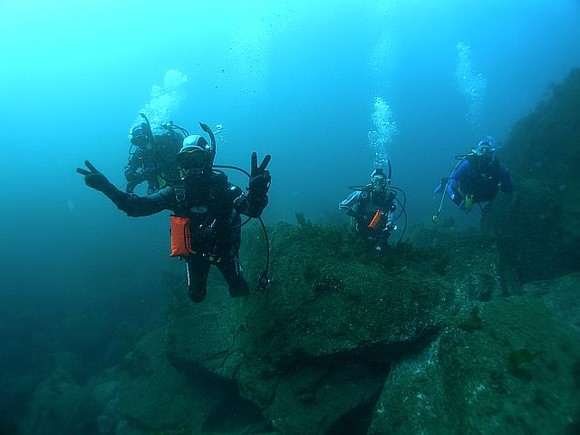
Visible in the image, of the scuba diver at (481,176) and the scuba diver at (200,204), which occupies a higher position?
the scuba diver at (481,176)

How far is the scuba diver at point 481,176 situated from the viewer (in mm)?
9211

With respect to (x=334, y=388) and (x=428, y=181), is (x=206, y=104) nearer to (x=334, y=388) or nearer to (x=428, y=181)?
(x=428, y=181)

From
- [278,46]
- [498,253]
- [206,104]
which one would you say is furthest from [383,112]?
[498,253]

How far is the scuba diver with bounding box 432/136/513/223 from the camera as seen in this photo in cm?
921

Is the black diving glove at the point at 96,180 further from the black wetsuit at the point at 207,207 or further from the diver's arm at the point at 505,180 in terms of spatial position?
the diver's arm at the point at 505,180

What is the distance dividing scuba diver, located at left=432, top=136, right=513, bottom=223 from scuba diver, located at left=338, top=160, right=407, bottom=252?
1706 millimetres

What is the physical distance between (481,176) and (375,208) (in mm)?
3060

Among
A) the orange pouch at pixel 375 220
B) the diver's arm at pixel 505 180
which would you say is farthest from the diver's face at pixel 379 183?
the diver's arm at pixel 505 180

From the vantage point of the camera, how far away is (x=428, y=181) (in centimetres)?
5541

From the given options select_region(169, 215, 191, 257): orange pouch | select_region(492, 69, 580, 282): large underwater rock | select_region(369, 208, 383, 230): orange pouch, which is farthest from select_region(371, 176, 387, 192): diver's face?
select_region(169, 215, 191, 257): orange pouch

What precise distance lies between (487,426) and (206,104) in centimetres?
15265

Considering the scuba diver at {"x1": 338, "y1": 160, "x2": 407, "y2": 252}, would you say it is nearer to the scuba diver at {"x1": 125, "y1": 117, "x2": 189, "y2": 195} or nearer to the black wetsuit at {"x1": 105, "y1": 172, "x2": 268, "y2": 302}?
the black wetsuit at {"x1": 105, "y1": 172, "x2": 268, "y2": 302}

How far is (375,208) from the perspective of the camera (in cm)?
900

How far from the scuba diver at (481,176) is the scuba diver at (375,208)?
5.60 feet
